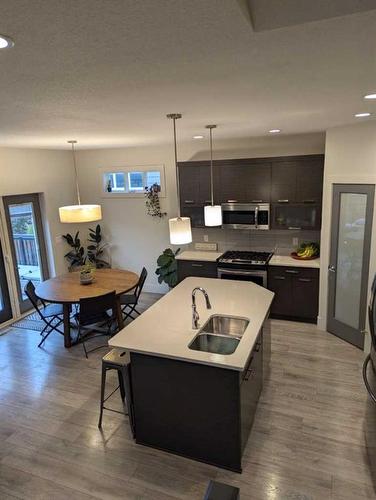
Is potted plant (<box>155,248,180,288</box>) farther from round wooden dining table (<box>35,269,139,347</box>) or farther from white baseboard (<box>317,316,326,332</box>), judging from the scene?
white baseboard (<box>317,316,326,332</box>)

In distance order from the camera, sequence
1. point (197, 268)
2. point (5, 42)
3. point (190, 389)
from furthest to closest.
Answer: point (197, 268), point (190, 389), point (5, 42)

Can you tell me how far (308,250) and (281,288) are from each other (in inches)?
27.9

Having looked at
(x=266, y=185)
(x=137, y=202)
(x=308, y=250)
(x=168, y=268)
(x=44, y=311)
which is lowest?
(x=44, y=311)

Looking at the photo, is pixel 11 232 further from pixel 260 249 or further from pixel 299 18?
pixel 299 18

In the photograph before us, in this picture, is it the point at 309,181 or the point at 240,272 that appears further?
the point at 240,272

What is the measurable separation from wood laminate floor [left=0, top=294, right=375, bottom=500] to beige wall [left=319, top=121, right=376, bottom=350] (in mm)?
1413

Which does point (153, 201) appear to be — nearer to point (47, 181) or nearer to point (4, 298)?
point (47, 181)

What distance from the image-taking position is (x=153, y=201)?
6.24m

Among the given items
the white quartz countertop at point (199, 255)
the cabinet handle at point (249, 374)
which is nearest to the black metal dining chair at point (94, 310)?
the white quartz countertop at point (199, 255)

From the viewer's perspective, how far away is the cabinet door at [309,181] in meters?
4.75

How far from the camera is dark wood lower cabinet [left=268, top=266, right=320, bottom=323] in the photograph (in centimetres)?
487

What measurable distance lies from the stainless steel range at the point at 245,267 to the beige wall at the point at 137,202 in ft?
2.87

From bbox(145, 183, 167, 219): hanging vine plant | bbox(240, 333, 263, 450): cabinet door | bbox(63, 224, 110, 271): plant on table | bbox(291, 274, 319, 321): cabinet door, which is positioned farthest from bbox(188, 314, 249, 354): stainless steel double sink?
bbox(63, 224, 110, 271): plant on table

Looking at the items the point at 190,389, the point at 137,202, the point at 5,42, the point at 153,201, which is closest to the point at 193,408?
the point at 190,389
